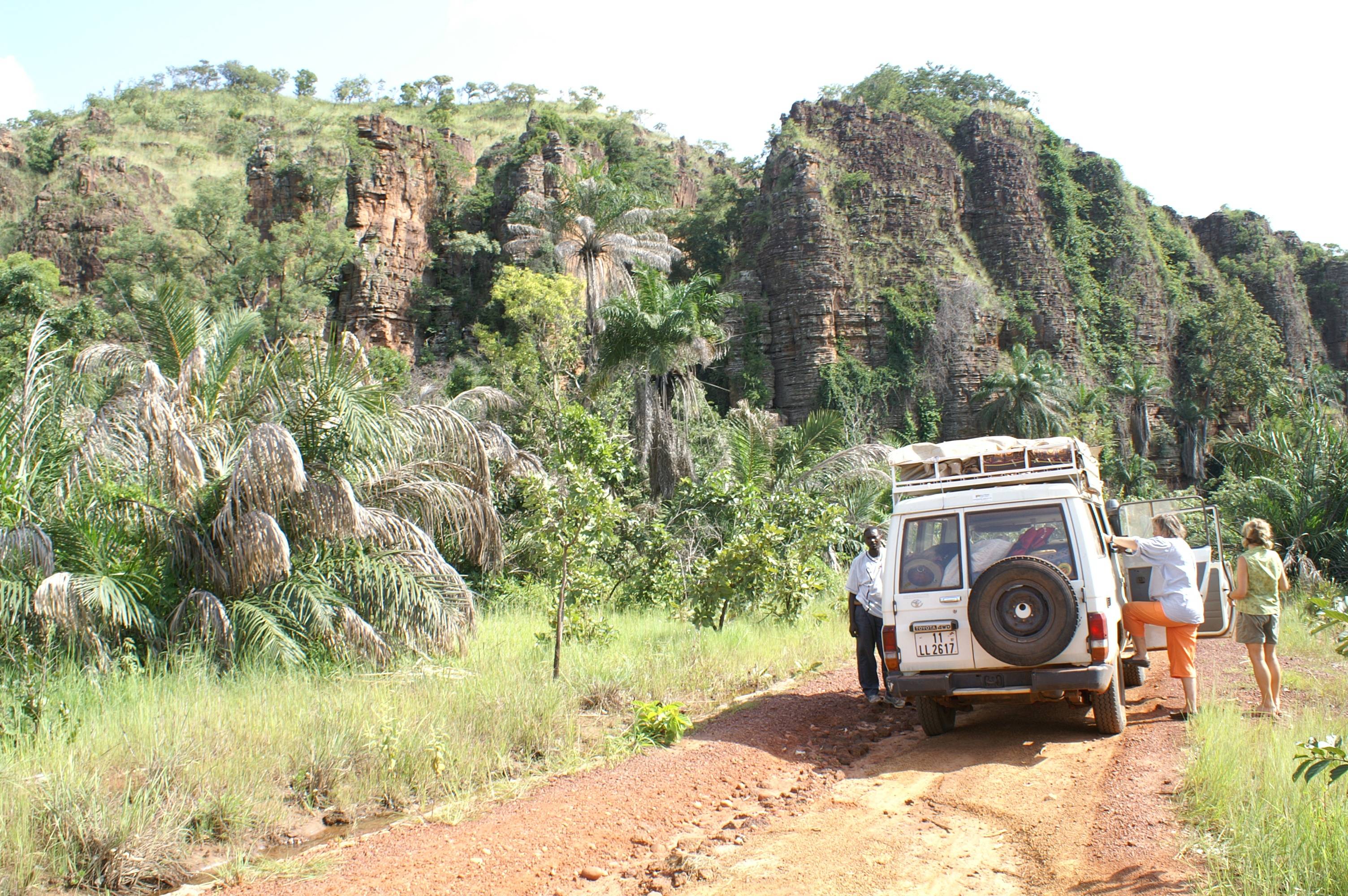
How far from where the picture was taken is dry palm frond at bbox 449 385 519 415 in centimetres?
1941

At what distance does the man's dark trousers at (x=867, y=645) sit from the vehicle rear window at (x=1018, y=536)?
158cm

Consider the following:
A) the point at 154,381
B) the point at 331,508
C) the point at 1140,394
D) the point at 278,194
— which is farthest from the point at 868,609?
the point at 1140,394

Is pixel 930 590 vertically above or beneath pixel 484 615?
above

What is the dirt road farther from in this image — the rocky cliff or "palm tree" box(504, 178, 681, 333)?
the rocky cliff

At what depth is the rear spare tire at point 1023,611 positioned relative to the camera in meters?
6.17

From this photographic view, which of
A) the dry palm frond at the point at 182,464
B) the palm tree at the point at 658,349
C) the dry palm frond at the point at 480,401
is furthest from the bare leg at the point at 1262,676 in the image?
the palm tree at the point at 658,349

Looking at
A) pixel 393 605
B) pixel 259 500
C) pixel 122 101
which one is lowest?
pixel 393 605

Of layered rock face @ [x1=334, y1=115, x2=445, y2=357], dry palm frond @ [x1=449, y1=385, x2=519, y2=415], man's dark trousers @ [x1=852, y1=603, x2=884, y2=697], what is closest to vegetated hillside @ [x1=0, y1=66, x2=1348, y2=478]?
layered rock face @ [x1=334, y1=115, x2=445, y2=357]

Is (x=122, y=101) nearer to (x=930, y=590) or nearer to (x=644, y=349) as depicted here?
(x=644, y=349)

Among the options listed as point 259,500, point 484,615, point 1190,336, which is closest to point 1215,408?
point 1190,336

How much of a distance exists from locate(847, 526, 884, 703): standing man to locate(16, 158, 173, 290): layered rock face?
126 ft

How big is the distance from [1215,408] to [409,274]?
138 ft

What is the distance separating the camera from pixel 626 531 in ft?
54.8

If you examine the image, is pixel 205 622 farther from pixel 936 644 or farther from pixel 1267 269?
pixel 1267 269
